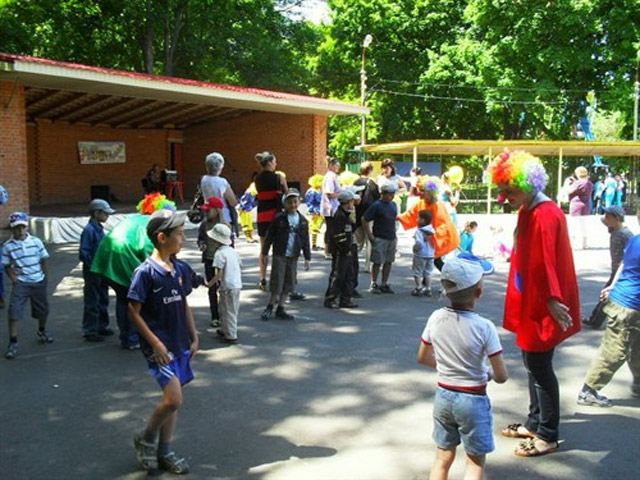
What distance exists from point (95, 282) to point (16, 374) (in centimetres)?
134

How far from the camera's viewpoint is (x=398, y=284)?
33.9 ft

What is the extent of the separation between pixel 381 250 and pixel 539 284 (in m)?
5.39

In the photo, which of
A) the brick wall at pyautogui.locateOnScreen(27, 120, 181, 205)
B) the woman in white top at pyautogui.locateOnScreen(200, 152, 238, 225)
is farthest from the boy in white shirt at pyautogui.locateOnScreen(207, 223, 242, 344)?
the brick wall at pyautogui.locateOnScreen(27, 120, 181, 205)

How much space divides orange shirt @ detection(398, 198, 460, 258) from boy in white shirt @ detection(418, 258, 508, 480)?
6.16m

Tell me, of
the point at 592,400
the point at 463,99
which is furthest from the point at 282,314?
the point at 463,99

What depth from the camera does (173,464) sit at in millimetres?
3908

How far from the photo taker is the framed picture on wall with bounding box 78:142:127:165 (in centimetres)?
2445

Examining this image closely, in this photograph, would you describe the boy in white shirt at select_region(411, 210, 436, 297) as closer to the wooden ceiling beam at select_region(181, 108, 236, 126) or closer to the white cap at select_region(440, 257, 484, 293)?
the white cap at select_region(440, 257, 484, 293)

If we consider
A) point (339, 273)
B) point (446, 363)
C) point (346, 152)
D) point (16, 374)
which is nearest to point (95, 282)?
point (16, 374)

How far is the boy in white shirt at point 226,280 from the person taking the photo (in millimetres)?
6750

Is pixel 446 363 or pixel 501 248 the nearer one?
pixel 446 363

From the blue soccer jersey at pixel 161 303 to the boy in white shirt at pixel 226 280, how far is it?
280 cm

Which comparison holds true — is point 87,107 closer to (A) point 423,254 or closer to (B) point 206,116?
(B) point 206,116

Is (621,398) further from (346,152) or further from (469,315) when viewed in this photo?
(346,152)
